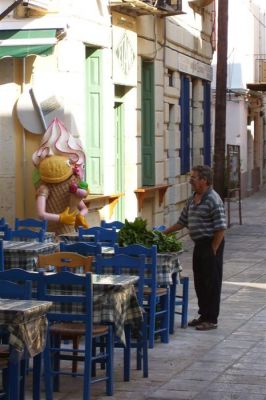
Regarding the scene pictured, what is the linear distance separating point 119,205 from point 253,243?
594 cm

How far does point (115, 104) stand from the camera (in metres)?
19.1

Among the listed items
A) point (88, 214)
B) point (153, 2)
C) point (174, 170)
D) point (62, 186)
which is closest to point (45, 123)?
point (62, 186)

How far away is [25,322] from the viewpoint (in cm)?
732

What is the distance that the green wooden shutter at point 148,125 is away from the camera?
21031 millimetres

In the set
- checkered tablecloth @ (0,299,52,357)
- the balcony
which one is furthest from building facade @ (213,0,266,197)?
checkered tablecloth @ (0,299,52,357)

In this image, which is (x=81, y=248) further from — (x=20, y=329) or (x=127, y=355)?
(x=20, y=329)

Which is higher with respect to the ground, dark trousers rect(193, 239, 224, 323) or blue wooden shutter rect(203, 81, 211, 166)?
blue wooden shutter rect(203, 81, 211, 166)

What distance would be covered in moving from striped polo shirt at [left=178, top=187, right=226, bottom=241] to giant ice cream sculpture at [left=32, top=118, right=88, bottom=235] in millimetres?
3314

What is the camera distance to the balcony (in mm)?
18047

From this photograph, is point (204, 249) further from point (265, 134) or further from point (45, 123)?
point (265, 134)

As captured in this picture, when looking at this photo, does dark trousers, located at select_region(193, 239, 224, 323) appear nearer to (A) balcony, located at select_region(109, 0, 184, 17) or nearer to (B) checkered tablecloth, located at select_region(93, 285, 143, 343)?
(B) checkered tablecloth, located at select_region(93, 285, 143, 343)

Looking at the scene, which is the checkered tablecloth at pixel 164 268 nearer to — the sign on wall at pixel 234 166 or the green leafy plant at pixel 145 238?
the green leafy plant at pixel 145 238

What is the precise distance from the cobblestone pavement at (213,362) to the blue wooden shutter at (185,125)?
8.29 m

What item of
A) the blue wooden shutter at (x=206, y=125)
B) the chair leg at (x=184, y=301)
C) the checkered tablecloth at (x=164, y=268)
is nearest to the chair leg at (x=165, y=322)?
the checkered tablecloth at (x=164, y=268)
